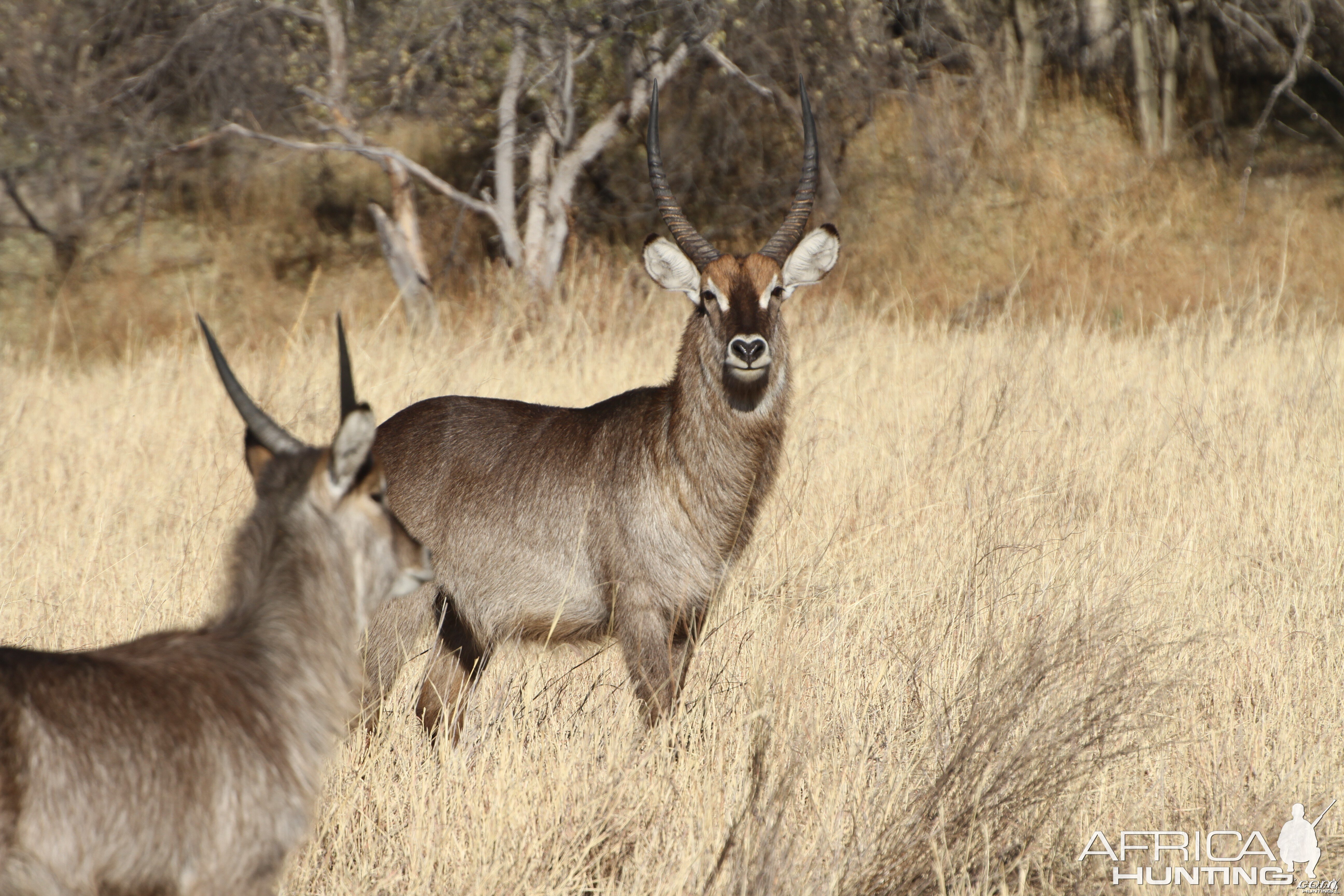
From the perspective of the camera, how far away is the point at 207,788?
2.21m

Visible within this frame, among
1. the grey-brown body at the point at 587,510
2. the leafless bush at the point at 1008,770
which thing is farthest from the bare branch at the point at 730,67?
the leafless bush at the point at 1008,770

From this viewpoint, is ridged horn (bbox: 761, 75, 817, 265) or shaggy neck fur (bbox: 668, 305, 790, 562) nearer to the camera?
shaggy neck fur (bbox: 668, 305, 790, 562)

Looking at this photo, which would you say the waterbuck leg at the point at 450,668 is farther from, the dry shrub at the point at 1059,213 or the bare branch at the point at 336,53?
the dry shrub at the point at 1059,213

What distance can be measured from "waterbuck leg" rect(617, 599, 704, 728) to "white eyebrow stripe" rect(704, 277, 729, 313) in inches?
41.3

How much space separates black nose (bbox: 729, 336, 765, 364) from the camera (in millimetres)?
4184

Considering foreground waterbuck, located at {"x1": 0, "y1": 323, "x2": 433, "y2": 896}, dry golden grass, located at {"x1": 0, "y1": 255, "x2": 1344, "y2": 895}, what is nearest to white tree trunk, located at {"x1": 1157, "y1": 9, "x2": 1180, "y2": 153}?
dry golden grass, located at {"x1": 0, "y1": 255, "x2": 1344, "y2": 895}

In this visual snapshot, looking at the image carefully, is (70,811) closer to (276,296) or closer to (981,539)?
(981,539)

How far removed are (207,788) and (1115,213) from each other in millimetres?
13474

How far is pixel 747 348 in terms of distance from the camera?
419cm

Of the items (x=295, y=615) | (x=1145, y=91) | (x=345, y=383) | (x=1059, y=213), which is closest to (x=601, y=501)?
(x=295, y=615)

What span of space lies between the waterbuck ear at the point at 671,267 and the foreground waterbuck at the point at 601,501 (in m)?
0.11

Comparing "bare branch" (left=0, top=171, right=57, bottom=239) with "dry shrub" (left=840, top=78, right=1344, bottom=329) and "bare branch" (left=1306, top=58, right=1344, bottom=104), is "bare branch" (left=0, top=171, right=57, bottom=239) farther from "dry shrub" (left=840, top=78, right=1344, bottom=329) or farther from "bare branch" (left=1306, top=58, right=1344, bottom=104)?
"bare branch" (left=1306, top=58, right=1344, bottom=104)

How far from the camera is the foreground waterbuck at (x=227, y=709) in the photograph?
6.63 ft

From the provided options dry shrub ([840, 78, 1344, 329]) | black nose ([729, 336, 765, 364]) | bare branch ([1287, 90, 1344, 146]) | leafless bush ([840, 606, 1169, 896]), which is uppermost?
black nose ([729, 336, 765, 364])
